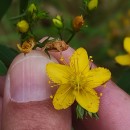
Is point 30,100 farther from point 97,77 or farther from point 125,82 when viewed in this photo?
point 125,82

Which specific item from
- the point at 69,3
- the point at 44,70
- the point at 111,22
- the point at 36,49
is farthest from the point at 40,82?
the point at 69,3

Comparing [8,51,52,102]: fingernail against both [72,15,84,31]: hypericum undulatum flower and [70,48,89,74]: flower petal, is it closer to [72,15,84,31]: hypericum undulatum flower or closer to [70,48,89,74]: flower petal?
[70,48,89,74]: flower petal

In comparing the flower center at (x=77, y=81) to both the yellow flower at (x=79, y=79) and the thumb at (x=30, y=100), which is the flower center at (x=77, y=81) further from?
the thumb at (x=30, y=100)

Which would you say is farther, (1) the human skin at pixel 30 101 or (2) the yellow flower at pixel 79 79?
(2) the yellow flower at pixel 79 79

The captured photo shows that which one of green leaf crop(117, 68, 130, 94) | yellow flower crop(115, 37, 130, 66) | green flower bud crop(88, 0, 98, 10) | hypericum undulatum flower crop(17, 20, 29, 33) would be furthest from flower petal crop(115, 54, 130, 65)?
hypericum undulatum flower crop(17, 20, 29, 33)

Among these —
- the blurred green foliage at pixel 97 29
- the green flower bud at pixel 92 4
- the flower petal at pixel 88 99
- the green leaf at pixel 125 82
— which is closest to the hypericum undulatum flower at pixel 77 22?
the green flower bud at pixel 92 4

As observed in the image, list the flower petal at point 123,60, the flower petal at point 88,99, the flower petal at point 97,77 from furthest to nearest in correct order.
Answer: the flower petal at point 123,60
the flower petal at point 97,77
the flower petal at point 88,99
